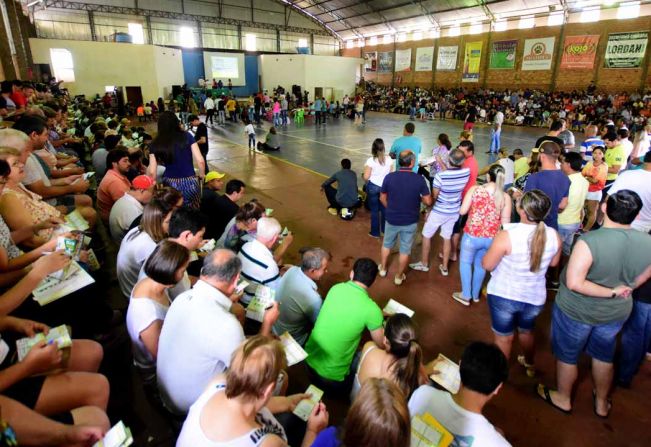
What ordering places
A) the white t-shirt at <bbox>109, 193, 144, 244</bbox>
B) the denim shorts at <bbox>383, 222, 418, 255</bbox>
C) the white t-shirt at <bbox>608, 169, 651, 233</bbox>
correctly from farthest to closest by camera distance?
the denim shorts at <bbox>383, 222, 418, 255</bbox>, the white t-shirt at <bbox>109, 193, 144, 244</bbox>, the white t-shirt at <bbox>608, 169, 651, 233</bbox>

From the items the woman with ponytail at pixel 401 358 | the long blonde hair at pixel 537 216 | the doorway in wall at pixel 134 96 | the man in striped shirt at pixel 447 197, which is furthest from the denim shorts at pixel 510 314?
the doorway in wall at pixel 134 96

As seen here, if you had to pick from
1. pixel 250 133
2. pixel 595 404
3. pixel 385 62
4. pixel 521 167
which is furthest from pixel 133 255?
pixel 385 62

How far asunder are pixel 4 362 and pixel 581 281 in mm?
3281

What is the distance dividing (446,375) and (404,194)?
2226 mm

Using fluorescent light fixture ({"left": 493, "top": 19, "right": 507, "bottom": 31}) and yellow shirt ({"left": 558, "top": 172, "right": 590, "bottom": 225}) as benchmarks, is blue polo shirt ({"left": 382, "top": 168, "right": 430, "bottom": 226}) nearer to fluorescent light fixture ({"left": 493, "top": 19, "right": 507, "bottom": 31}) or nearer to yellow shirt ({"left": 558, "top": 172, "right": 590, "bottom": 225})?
yellow shirt ({"left": 558, "top": 172, "right": 590, "bottom": 225})

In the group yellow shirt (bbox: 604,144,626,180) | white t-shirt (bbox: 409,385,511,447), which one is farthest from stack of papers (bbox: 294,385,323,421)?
yellow shirt (bbox: 604,144,626,180)

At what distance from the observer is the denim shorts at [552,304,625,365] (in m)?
2.43

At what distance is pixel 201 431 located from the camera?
1394mm

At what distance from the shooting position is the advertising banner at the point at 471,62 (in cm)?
2612

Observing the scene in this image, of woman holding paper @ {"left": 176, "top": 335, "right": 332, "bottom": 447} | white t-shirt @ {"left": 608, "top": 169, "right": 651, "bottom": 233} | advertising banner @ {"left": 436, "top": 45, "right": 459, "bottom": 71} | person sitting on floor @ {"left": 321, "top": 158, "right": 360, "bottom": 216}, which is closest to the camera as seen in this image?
woman holding paper @ {"left": 176, "top": 335, "right": 332, "bottom": 447}

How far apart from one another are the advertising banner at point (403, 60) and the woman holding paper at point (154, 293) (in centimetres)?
3324

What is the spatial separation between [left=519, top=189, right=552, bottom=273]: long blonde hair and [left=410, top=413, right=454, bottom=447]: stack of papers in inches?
61.2

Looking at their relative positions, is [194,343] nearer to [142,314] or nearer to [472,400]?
[142,314]

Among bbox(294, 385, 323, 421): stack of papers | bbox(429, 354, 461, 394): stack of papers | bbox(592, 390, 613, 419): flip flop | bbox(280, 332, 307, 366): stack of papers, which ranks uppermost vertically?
bbox(280, 332, 307, 366): stack of papers
